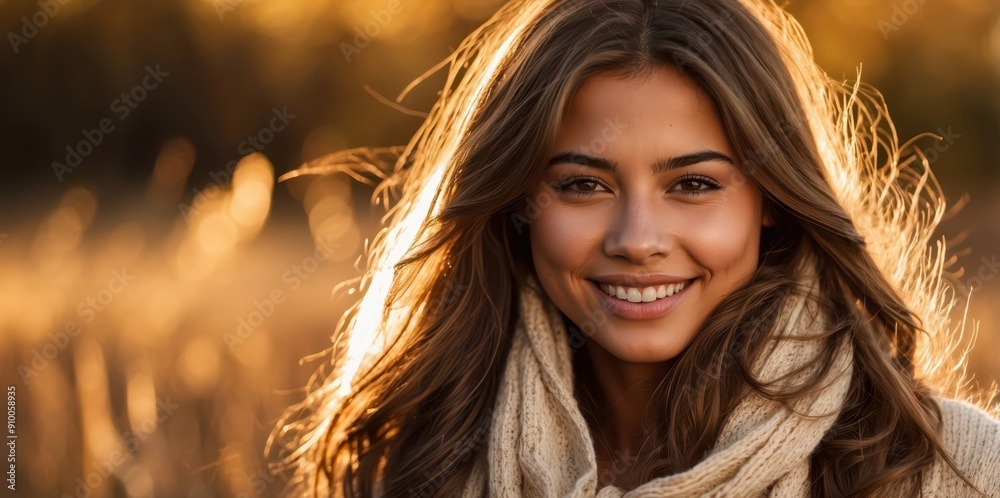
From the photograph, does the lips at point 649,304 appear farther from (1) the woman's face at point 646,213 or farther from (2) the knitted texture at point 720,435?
(2) the knitted texture at point 720,435

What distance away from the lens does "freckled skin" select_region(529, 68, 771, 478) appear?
2492 millimetres

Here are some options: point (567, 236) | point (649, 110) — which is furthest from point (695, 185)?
point (567, 236)

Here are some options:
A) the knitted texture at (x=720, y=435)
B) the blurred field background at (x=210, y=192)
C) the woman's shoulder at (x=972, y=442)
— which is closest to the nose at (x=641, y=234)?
the knitted texture at (x=720, y=435)

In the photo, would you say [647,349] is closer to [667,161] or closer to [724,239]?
[724,239]

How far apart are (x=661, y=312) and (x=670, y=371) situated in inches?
7.9

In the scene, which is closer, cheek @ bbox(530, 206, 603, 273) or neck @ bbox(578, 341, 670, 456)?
cheek @ bbox(530, 206, 603, 273)

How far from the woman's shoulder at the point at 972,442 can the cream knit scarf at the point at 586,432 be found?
0.79 feet

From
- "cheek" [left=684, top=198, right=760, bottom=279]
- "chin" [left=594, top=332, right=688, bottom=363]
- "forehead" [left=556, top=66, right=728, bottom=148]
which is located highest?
"forehead" [left=556, top=66, right=728, bottom=148]

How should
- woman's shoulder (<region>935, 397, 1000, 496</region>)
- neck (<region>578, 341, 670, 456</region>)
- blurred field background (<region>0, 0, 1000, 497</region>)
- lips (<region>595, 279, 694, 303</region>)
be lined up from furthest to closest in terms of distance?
blurred field background (<region>0, 0, 1000, 497</region>)
neck (<region>578, 341, 670, 456</region>)
lips (<region>595, 279, 694, 303</region>)
woman's shoulder (<region>935, 397, 1000, 496</region>)

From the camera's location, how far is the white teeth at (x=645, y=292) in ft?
8.41

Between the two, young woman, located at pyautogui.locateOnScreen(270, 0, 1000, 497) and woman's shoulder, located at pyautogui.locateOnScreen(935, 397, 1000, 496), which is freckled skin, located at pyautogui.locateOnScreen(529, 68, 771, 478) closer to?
young woman, located at pyautogui.locateOnScreen(270, 0, 1000, 497)

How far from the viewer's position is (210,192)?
448cm

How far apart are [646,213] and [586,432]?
58cm

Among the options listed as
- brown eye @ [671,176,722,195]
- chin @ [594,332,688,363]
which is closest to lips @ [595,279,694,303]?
→ chin @ [594,332,688,363]
